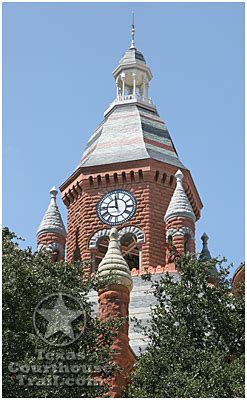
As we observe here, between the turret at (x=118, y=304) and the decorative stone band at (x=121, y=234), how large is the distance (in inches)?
684

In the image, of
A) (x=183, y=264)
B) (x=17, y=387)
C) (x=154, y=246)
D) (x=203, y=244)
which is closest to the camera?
(x=17, y=387)

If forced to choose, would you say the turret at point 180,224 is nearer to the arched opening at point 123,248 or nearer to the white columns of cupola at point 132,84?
the arched opening at point 123,248

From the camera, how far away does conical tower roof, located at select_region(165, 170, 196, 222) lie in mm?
50375

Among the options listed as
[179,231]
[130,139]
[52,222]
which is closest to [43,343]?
[179,231]

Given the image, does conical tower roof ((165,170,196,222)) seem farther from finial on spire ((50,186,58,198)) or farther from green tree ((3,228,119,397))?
green tree ((3,228,119,397))

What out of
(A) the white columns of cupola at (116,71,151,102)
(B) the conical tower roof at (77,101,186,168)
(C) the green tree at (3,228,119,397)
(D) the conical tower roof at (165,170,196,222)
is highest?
(A) the white columns of cupola at (116,71,151,102)

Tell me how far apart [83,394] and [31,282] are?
2.85 metres

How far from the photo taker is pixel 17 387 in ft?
79.8

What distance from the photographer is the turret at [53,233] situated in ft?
173

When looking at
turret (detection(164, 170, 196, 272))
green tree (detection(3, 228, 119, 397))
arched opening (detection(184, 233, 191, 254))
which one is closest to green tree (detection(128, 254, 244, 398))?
green tree (detection(3, 228, 119, 397))

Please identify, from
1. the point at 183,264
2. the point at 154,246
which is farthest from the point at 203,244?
the point at 183,264

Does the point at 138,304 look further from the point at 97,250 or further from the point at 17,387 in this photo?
the point at 17,387

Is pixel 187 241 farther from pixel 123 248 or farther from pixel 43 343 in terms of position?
pixel 43 343

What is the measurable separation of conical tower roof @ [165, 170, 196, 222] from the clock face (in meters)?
2.08
